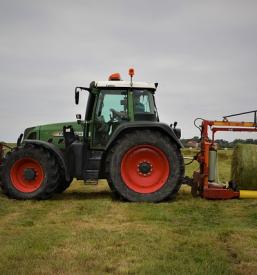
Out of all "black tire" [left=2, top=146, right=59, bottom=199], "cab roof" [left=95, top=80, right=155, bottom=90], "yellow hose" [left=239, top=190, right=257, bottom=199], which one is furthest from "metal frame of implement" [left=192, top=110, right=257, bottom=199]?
"black tire" [left=2, top=146, right=59, bottom=199]

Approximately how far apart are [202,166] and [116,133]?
2009 millimetres

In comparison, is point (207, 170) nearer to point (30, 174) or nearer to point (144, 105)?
point (144, 105)

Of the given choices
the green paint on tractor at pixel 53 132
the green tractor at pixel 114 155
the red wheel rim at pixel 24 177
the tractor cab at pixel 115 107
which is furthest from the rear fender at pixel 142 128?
the red wheel rim at pixel 24 177

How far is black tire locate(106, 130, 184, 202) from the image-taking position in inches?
419

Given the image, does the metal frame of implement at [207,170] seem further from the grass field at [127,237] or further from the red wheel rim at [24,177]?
the red wheel rim at [24,177]

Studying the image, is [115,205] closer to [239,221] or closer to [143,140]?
[143,140]

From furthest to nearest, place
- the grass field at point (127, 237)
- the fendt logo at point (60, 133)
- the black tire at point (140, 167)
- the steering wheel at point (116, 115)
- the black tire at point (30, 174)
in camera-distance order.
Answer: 1. the fendt logo at point (60, 133)
2. the steering wheel at point (116, 115)
3. the black tire at point (30, 174)
4. the black tire at point (140, 167)
5. the grass field at point (127, 237)

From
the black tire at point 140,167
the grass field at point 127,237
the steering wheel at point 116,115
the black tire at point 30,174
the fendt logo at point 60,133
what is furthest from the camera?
the fendt logo at point 60,133

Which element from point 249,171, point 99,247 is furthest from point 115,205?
point 99,247

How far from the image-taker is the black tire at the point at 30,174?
1077cm

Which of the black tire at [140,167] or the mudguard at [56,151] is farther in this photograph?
the mudguard at [56,151]

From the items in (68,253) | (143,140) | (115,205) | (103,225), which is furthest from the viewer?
(143,140)

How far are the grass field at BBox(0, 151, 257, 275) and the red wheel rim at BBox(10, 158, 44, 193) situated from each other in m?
0.49

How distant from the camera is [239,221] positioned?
27.2 ft
